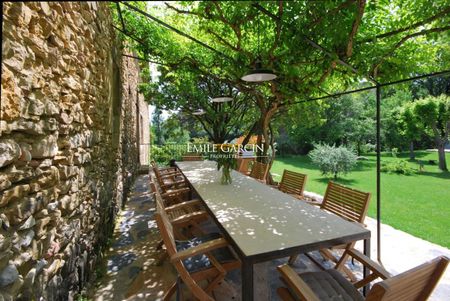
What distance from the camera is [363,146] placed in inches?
666

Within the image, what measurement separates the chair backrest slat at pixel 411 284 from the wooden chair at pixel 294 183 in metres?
2.08

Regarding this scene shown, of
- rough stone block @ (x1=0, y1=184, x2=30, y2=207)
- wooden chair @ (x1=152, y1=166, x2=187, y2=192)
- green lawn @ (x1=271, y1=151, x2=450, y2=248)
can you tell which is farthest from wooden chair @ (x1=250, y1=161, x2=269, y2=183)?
rough stone block @ (x1=0, y1=184, x2=30, y2=207)

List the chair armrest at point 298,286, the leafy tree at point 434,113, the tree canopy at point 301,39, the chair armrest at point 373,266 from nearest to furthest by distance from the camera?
the chair armrest at point 298,286 < the chair armrest at point 373,266 < the tree canopy at point 301,39 < the leafy tree at point 434,113

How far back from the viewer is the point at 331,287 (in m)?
1.70

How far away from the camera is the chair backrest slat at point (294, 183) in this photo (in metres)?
3.55

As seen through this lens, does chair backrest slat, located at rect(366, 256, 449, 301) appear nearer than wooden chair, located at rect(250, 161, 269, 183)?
Yes

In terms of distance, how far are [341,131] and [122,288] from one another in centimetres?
1655

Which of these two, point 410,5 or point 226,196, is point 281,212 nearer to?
point 226,196

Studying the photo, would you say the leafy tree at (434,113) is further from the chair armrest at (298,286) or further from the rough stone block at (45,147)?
the rough stone block at (45,147)

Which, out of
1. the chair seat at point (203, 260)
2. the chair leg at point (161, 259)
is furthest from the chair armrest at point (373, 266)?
the chair leg at point (161, 259)

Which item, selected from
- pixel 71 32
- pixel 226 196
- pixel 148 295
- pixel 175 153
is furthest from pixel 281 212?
pixel 175 153

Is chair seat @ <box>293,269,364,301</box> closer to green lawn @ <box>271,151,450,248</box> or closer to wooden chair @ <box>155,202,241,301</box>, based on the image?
wooden chair @ <box>155,202,241,301</box>

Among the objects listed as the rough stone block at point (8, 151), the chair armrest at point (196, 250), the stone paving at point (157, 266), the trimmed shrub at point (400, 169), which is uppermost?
the rough stone block at point (8, 151)

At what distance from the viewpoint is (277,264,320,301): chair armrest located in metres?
1.37
